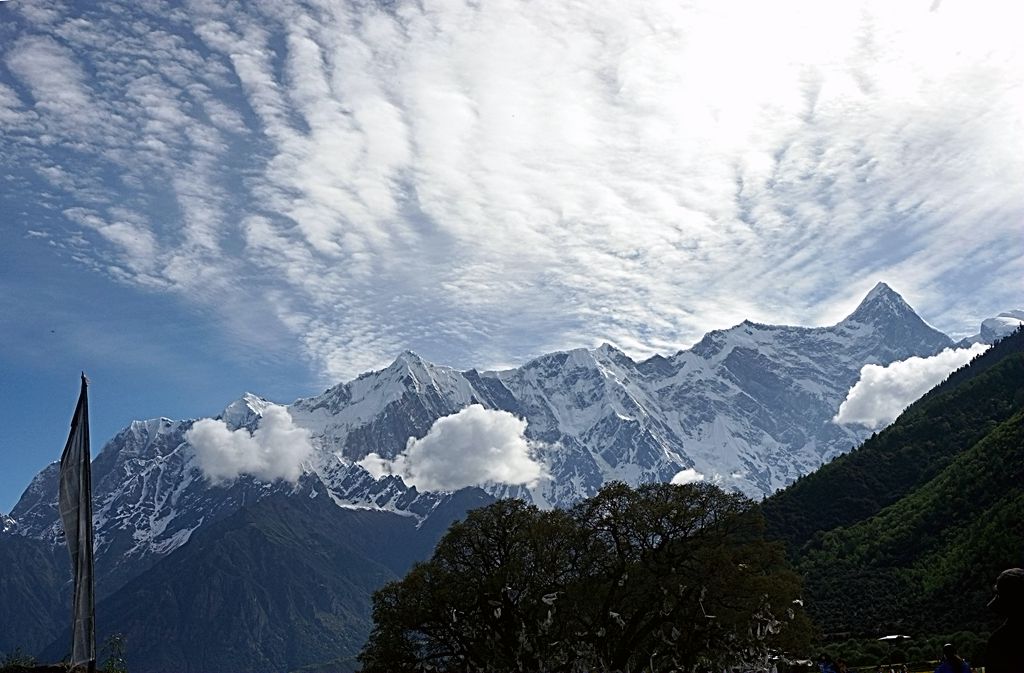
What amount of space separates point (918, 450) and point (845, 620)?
88.4 metres

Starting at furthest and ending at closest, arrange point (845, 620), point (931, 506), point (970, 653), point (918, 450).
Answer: point (918, 450), point (931, 506), point (845, 620), point (970, 653)

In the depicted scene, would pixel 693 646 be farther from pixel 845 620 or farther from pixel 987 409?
pixel 987 409

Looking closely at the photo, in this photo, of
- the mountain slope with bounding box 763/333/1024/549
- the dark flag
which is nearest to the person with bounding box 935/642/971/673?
the dark flag

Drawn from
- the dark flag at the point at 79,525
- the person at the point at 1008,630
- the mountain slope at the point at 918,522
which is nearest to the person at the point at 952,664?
the person at the point at 1008,630

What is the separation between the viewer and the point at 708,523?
5625cm

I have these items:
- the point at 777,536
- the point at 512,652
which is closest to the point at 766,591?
the point at 512,652

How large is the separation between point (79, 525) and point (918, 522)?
151415 mm

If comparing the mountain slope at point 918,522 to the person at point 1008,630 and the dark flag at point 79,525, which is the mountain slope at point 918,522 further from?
the person at point 1008,630

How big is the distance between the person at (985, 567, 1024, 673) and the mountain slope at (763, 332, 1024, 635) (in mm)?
99481

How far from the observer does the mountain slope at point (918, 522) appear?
111m

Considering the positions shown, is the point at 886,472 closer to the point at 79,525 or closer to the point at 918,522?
the point at 918,522

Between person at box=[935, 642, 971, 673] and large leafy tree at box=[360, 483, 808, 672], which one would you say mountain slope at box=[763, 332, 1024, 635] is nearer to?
large leafy tree at box=[360, 483, 808, 672]

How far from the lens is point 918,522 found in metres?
145

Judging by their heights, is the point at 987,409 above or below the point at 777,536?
above
